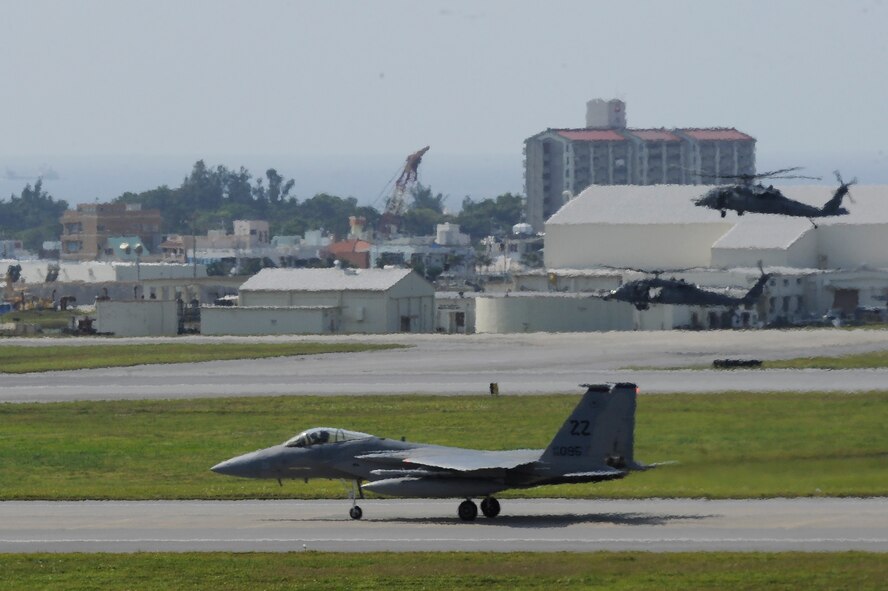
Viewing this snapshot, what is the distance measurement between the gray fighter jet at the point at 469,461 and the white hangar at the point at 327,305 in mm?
95309

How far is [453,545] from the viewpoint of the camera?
126 ft

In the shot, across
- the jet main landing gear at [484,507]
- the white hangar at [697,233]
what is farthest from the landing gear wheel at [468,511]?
the white hangar at [697,233]

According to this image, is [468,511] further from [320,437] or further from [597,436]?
[320,437]

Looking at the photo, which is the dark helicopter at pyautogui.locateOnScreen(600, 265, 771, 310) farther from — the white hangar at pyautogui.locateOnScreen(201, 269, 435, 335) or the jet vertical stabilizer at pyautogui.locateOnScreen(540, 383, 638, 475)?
the jet vertical stabilizer at pyautogui.locateOnScreen(540, 383, 638, 475)

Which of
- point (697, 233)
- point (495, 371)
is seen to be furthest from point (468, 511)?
point (697, 233)

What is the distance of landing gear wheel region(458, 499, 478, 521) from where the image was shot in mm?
42375

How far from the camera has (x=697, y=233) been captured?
568ft

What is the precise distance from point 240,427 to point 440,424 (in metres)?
7.54

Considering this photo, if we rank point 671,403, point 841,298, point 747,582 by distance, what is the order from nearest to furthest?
point 747,582
point 671,403
point 841,298

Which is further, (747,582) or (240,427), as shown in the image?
(240,427)

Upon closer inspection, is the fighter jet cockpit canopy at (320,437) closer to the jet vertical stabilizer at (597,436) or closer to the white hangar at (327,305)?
the jet vertical stabilizer at (597,436)

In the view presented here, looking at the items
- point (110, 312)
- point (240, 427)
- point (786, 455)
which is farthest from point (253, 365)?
point (786, 455)

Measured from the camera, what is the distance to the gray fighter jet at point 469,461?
4150cm

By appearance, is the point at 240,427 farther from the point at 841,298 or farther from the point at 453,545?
the point at 841,298
